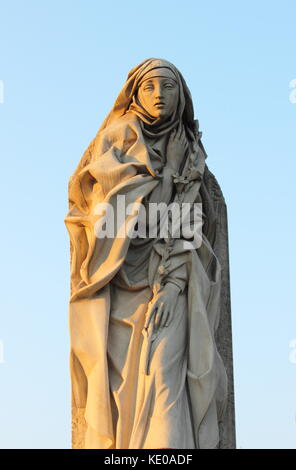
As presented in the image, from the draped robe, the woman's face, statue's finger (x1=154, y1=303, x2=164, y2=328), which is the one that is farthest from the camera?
the woman's face

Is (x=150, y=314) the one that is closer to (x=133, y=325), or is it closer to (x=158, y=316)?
(x=158, y=316)

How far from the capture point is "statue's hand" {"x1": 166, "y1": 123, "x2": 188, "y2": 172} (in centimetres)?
1259

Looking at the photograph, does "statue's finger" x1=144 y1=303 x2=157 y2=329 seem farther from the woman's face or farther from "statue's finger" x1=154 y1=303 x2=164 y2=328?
the woman's face

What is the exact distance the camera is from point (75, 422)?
40.1 feet

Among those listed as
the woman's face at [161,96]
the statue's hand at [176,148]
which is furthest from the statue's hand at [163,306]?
the woman's face at [161,96]

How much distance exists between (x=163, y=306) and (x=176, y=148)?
176cm

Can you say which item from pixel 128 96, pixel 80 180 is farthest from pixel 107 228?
pixel 128 96

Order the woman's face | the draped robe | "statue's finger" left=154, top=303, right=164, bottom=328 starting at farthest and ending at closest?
1. the woman's face
2. "statue's finger" left=154, top=303, right=164, bottom=328
3. the draped robe

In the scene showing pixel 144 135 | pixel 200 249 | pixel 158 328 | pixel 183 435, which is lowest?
pixel 183 435

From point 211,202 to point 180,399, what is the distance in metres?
2.29

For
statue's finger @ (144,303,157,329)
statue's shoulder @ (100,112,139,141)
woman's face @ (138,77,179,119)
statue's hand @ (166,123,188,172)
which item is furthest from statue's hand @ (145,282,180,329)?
woman's face @ (138,77,179,119)

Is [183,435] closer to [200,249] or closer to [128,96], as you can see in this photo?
[200,249]

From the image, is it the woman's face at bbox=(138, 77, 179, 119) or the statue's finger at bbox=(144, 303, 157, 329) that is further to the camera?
the woman's face at bbox=(138, 77, 179, 119)

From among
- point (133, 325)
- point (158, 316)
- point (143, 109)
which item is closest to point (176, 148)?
point (143, 109)
